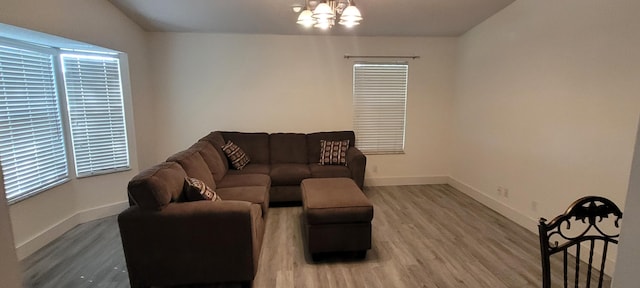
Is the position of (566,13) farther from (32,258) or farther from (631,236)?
(32,258)

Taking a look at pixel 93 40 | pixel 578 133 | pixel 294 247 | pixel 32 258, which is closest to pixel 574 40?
pixel 578 133

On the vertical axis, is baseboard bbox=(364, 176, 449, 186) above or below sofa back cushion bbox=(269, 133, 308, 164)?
below

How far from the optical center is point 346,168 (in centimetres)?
417

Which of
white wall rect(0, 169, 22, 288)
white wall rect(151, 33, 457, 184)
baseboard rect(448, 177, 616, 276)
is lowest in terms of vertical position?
baseboard rect(448, 177, 616, 276)

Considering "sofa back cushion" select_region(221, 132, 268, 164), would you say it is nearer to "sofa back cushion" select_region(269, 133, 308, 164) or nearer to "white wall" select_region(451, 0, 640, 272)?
"sofa back cushion" select_region(269, 133, 308, 164)

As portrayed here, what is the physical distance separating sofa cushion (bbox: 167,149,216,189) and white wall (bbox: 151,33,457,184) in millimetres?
1574

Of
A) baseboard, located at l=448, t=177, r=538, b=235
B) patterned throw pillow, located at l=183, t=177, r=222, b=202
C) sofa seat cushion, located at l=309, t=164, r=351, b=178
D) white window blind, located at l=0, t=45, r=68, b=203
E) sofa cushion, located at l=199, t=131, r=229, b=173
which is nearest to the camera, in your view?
patterned throw pillow, located at l=183, t=177, r=222, b=202

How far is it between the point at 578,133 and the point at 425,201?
1.91 m

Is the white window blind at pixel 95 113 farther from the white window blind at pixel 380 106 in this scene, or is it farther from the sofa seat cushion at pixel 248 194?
the white window blind at pixel 380 106

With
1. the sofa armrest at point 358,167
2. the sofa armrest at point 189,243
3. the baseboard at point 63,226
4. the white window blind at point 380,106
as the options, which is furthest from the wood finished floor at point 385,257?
the white window blind at point 380,106

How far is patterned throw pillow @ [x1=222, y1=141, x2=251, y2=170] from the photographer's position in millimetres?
4102

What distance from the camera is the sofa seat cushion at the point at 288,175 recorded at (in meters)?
3.93

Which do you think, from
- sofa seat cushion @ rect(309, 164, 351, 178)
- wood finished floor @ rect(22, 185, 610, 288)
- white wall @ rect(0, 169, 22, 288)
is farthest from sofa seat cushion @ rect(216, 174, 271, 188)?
white wall @ rect(0, 169, 22, 288)

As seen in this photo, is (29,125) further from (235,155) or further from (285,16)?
(285,16)
